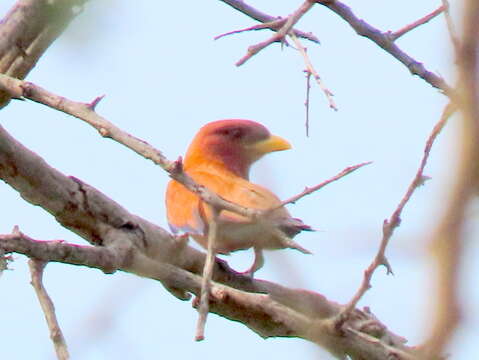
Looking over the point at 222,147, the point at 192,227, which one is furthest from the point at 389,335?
the point at 222,147

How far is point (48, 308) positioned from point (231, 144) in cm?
415

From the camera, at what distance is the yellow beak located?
6.21 meters

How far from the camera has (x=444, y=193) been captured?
94 cm

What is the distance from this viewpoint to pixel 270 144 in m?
6.34

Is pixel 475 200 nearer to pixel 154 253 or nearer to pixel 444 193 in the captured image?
pixel 444 193

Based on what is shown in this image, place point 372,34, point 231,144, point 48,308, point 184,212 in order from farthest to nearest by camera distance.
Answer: point 231,144, point 184,212, point 372,34, point 48,308

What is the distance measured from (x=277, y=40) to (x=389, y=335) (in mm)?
1873

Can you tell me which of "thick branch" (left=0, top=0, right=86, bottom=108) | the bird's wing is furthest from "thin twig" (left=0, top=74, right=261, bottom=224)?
the bird's wing

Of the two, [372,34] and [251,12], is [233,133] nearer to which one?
[251,12]

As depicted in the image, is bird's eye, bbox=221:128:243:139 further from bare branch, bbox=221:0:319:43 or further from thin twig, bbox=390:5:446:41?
thin twig, bbox=390:5:446:41

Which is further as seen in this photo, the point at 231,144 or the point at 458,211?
the point at 231,144

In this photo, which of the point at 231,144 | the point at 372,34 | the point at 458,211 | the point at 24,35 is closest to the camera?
the point at 458,211

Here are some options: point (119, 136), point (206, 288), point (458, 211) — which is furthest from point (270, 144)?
point (458, 211)

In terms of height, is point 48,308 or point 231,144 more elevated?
point 48,308
